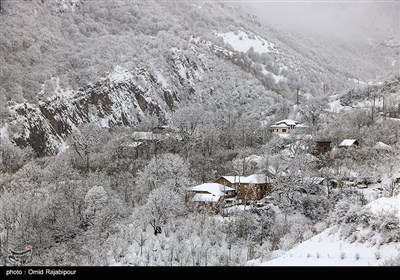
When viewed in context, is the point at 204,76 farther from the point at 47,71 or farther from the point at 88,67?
the point at 47,71

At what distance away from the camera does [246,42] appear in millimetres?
166625

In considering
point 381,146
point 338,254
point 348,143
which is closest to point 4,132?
point 348,143

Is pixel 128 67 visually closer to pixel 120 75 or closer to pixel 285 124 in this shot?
pixel 120 75

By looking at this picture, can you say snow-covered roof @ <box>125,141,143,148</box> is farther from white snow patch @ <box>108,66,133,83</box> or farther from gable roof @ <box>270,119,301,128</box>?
white snow patch @ <box>108,66,133,83</box>

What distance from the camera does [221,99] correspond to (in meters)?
116

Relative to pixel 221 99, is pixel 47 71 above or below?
above

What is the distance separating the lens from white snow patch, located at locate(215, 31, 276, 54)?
16100 centimetres

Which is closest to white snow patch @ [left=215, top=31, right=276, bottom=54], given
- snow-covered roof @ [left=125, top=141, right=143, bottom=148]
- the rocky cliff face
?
the rocky cliff face

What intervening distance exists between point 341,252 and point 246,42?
157239 millimetres

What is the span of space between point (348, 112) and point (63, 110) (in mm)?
49108

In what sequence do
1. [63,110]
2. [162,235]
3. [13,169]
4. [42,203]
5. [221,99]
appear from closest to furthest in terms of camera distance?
[162,235] → [42,203] → [13,169] → [63,110] → [221,99]
